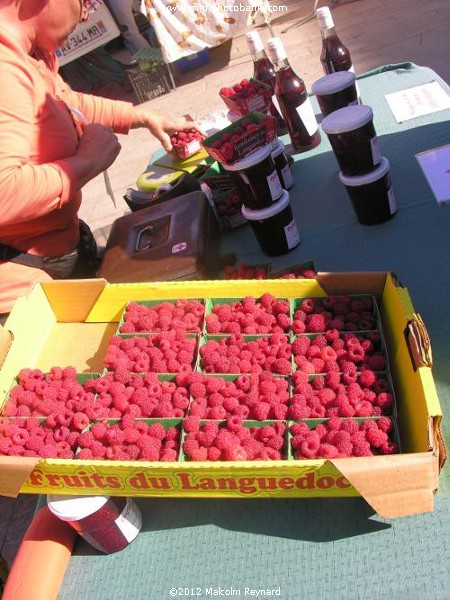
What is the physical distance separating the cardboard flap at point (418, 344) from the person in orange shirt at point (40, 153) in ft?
3.18

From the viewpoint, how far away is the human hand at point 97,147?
1.60m

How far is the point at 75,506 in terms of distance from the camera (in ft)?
3.39

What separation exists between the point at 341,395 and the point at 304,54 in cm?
507

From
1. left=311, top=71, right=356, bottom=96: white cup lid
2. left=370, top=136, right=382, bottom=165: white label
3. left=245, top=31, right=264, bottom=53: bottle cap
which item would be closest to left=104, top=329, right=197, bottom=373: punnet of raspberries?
left=370, top=136, right=382, bottom=165: white label

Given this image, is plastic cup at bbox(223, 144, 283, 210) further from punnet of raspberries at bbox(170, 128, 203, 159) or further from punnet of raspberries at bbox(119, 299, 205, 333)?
punnet of raspberries at bbox(170, 128, 203, 159)

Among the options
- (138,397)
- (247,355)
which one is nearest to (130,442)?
(138,397)

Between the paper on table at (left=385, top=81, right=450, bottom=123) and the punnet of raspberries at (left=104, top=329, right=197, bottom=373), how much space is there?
133cm

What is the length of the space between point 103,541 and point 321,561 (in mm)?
413

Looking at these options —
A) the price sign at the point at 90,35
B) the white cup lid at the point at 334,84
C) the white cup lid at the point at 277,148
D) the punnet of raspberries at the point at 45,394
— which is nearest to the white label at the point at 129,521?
the punnet of raspberries at the point at 45,394

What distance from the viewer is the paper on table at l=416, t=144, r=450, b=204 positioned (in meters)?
1.54

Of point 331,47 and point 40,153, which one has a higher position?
point 40,153

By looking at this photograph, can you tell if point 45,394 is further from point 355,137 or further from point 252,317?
point 355,137

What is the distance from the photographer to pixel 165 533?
109cm

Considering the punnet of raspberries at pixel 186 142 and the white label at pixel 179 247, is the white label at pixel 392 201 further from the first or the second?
the punnet of raspberries at pixel 186 142
